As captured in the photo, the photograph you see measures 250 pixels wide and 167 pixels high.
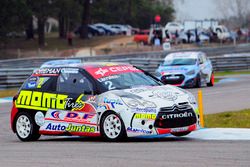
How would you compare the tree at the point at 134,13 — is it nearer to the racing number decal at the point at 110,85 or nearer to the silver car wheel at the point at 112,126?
the racing number decal at the point at 110,85

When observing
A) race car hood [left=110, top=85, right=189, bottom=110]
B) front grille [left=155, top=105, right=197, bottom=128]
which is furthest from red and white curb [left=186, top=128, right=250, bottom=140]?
race car hood [left=110, top=85, right=189, bottom=110]

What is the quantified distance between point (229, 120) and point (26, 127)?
14.3 feet

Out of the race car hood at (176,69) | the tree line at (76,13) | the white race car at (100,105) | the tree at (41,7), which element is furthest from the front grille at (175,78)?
the tree at (41,7)

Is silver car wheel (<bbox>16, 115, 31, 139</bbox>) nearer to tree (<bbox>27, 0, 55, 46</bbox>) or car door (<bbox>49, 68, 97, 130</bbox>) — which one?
car door (<bbox>49, 68, 97, 130</bbox>)

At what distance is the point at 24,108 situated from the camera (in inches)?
607

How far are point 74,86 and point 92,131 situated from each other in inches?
43.9

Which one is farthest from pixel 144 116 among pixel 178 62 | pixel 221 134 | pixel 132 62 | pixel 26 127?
pixel 132 62

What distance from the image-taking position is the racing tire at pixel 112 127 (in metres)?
13.6

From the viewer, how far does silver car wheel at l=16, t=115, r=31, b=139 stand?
50.2 feet

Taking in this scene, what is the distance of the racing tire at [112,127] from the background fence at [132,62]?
65.7 ft

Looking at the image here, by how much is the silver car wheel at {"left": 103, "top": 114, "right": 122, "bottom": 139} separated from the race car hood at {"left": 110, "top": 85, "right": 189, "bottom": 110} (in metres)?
0.37

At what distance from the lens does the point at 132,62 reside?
39500 millimetres
